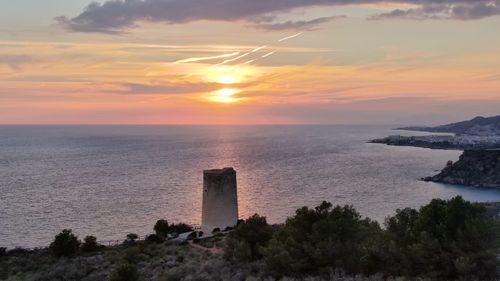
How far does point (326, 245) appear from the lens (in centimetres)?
1582

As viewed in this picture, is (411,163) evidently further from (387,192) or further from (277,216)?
(277,216)

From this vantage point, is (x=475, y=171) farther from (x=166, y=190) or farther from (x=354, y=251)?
(x=354, y=251)

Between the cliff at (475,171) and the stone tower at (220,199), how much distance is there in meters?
68.2

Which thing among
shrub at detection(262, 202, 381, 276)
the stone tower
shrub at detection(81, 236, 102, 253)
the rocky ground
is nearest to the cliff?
the stone tower

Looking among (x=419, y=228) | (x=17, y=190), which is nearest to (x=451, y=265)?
(x=419, y=228)

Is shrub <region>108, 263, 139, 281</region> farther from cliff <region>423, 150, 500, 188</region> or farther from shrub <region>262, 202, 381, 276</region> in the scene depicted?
cliff <region>423, 150, 500, 188</region>

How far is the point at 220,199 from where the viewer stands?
101 ft

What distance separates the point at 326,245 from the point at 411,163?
4364 inches

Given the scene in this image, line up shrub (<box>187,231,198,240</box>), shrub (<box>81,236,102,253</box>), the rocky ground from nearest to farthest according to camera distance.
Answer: the rocky ground < shrub (<box>81,236,102,253</box>) < shrub (<box>187,231,198,240</box>)

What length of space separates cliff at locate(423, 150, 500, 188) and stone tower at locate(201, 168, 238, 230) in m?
68.2

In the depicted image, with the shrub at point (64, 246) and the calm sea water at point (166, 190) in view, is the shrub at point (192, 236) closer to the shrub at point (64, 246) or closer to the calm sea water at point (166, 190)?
the shrub at point (64, 246)

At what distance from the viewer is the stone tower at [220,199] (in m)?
30.7

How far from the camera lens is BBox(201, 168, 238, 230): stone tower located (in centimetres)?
3070

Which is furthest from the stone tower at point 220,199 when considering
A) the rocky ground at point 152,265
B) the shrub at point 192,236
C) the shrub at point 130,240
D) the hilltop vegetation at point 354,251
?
the hilltop vegetation at point 354,251
